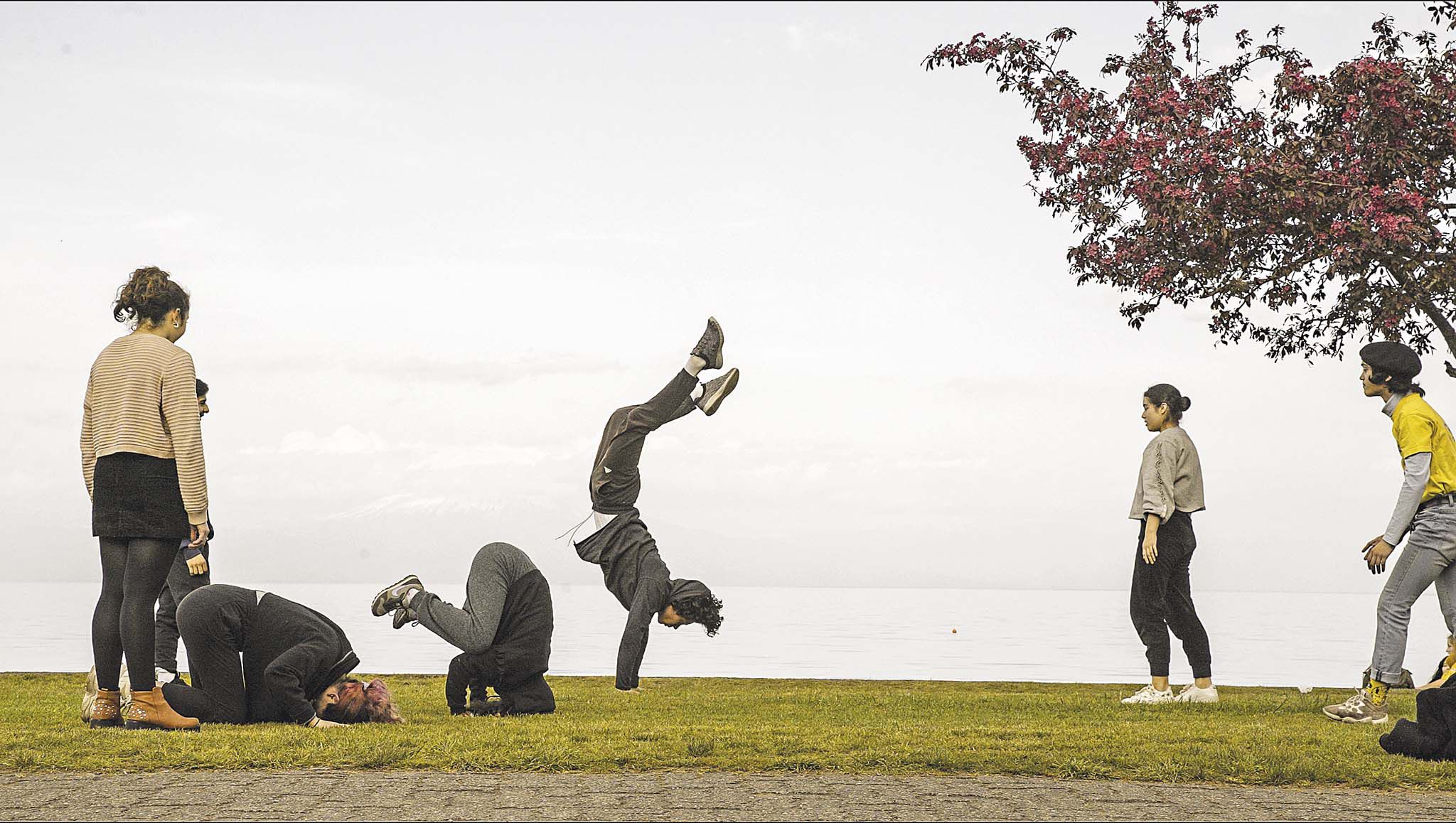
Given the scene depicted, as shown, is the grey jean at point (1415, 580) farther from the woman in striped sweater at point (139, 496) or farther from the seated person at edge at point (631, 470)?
the woman in striped sweater at point (139, 496)

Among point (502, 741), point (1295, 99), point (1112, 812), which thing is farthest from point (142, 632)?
point (1295, 99)

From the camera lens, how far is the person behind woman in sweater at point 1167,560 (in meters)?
7.77

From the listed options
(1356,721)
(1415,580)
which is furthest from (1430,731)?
(1415,580)

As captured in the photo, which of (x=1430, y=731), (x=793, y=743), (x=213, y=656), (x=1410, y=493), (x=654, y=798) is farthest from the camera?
(x=1410, y=493)

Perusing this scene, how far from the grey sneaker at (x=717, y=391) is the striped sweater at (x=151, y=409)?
3.46m

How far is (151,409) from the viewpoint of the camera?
597 cm

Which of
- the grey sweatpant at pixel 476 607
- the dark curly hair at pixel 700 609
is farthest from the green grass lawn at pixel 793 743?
the dark curly hair at pixel 700 609

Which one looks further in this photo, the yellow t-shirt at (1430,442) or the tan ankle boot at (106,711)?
the yellow t-shirt at (1430,442)

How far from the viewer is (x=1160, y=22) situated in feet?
34.1

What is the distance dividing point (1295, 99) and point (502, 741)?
7632mm

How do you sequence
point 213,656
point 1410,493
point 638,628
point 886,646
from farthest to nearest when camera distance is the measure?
point 886,646 → point 638,628 → point 1410,493 → point 213,656

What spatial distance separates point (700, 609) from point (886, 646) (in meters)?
10.3

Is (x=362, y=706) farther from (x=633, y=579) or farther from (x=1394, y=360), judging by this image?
(x=1394, y=360)

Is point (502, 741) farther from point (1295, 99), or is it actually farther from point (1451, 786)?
Result: point (1295, 99)
